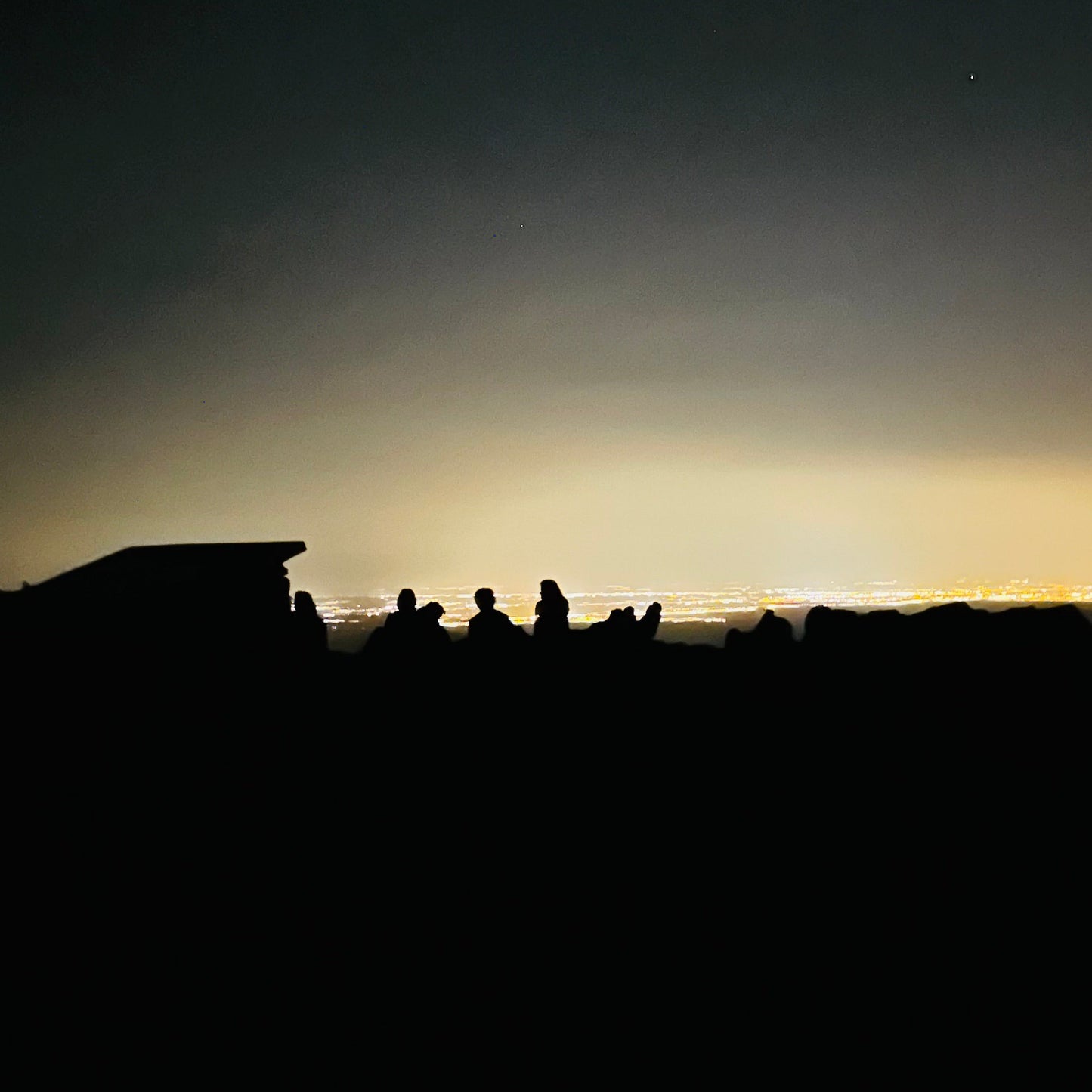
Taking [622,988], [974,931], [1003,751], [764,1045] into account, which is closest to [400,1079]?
[622,988]

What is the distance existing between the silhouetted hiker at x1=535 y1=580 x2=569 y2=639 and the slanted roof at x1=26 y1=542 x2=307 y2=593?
5.14m

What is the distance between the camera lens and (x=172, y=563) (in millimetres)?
19484

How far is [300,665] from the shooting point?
693 inches

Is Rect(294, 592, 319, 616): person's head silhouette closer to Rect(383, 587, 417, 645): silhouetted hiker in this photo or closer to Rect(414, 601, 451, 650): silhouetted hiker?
Rect(383, 587, 417, 645): silhouetted hiker

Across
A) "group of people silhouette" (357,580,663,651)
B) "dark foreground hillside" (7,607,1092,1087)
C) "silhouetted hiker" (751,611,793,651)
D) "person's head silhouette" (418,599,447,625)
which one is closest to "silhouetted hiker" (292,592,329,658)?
"group of people silhouette" (357,580,663,651)

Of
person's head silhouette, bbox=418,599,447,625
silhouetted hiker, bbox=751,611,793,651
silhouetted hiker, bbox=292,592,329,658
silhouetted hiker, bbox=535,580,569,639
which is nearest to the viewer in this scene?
silhouetted hiker, bbox=751,611,793,651

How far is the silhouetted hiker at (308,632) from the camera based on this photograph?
18.5 meters

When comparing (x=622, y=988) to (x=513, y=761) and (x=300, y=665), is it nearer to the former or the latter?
(x=513, y=761)

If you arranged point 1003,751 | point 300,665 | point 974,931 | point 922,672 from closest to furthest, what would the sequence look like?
point 974,931
point 1003,751
point 922,672
point 300,665

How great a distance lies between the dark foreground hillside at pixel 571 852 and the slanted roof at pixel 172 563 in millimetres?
2203

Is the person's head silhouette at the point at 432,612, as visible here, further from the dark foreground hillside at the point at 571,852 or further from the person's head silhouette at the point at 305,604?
the person's head silhouette at the point at 305,604

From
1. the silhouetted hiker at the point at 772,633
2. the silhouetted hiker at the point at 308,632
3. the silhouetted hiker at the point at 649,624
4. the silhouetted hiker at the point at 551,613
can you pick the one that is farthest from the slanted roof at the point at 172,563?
the silhouetted hiker at the point at 772,633

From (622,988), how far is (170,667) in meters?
9.66

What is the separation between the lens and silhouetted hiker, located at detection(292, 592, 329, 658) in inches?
728
